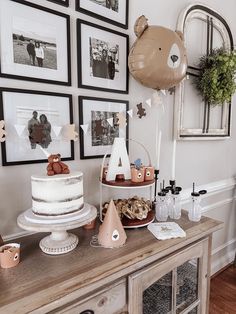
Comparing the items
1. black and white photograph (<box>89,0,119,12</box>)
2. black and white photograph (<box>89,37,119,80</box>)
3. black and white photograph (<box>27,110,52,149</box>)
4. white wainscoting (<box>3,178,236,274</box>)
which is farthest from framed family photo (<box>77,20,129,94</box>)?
white wainscoting (<box>3,178,236,274</box>)

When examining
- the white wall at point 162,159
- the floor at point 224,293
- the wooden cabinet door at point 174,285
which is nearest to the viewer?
the wooden cabinet door at point 174,285

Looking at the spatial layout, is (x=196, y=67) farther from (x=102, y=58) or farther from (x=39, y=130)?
(x=39, y=130)

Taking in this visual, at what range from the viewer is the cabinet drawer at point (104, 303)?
785 millimetres

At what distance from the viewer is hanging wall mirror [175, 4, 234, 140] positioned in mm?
1676

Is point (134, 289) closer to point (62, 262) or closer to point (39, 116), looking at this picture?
point (62, 262)

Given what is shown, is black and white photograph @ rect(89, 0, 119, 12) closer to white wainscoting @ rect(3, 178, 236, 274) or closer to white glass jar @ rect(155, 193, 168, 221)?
white glass jar @ rect(155, 193, 168, 221)

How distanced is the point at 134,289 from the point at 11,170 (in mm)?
686

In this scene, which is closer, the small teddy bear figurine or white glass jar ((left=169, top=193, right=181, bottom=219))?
the small teddy bear figurine

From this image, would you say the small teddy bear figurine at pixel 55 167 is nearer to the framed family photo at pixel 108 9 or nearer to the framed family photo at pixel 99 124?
the framed family photo at pixel 99 124

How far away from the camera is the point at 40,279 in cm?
77

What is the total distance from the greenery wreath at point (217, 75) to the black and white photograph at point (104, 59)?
2.33ft

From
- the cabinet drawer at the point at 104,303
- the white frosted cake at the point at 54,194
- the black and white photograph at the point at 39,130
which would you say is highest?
the black and white photograph at the point at 39,130

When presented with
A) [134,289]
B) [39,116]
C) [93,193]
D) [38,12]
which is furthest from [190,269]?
[38,12]

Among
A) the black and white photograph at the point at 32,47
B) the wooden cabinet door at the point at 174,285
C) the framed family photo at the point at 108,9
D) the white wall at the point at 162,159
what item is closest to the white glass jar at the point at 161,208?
the wooden cabinet door at the point at 174,285
